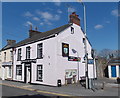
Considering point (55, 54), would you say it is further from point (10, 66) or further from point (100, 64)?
point (100, 64)

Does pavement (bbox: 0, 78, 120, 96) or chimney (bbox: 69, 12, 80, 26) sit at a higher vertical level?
chimney (bbox: 69, 12, 80, 26)

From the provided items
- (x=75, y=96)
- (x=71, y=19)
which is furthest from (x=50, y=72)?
(x=71, y=19)

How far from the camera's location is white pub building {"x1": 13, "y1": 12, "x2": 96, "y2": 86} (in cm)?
1505

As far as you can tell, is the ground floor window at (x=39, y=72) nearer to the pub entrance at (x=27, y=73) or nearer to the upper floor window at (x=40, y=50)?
the upper floor window at (x=40, y=50)

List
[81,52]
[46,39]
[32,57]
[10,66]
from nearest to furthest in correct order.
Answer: [46,39], [32,57], [81,52], [10,66]

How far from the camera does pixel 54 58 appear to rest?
14797mm

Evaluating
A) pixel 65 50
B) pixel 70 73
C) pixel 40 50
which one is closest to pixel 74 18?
pixel 65 50

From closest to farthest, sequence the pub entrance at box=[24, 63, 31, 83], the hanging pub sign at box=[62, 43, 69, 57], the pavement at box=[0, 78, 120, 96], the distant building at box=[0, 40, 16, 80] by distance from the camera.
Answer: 1. the pavement at box=[0, 78, 120, 96]
2. the hanging pub sign at box=[62, 43, 69, 57]
3. the pub entrance at box=[24, 63, 31, 83]
4. the distant building at box=[0, 40, 16, 80]

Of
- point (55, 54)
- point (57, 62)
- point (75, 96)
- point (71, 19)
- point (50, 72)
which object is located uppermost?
point (71, 19)

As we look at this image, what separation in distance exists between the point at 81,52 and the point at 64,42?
4535mm

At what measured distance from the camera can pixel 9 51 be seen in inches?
918

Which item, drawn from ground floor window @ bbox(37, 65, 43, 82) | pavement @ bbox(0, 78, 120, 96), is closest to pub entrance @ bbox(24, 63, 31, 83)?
ground floor window @ bbox(37, 65, 43, 82)

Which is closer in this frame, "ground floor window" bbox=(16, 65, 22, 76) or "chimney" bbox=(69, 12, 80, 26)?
"chimney" bbox=(69, 12, 80, 26)

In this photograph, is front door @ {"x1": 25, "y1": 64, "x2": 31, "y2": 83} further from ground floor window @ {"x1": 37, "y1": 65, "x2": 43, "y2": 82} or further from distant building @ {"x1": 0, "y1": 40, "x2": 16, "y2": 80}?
distant building @ {"x1": 0, "y1": 40, "x2": 16, "y2": 80}
